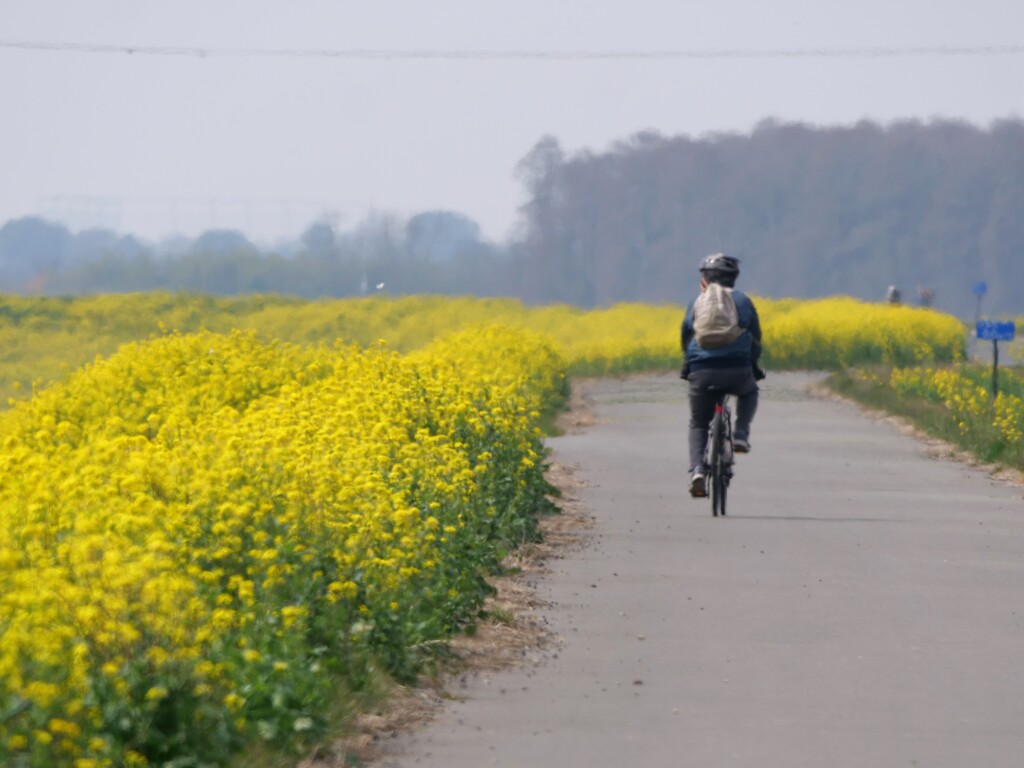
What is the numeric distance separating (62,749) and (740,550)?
7.67 metres

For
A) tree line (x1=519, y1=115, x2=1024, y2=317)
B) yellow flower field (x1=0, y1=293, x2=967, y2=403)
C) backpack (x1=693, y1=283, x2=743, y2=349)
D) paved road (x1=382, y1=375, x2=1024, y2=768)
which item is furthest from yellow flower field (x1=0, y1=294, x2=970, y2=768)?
tree line (x1=519, y1=115, x2=1024, y2=317)

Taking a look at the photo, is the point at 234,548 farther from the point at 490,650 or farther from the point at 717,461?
the point at 717,461

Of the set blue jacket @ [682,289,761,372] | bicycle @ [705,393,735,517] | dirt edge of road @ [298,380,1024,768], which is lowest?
dirt edge of road @ [298,380,1024,768]

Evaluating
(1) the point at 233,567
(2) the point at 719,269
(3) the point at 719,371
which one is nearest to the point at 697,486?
(3) the point at 719,371

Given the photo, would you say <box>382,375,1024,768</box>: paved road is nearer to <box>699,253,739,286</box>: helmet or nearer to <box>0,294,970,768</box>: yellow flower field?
<box>0,294,970,768</box>: yellow flower field

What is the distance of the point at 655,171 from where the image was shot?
4257 inches

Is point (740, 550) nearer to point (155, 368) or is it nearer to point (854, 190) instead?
point (155, 368)

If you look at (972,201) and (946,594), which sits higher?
(972,201)

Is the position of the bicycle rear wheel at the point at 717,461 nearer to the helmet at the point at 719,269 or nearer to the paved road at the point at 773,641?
the paved road at the point at 773,641

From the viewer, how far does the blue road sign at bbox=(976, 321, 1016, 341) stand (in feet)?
77.8

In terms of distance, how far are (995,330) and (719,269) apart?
31.9ft

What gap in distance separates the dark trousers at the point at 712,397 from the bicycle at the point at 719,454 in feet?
0.19

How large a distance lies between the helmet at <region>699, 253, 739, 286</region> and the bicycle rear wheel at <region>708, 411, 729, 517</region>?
3.13 ft

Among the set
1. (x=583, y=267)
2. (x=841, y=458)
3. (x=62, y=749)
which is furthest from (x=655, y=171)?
(x=62, y=749)
